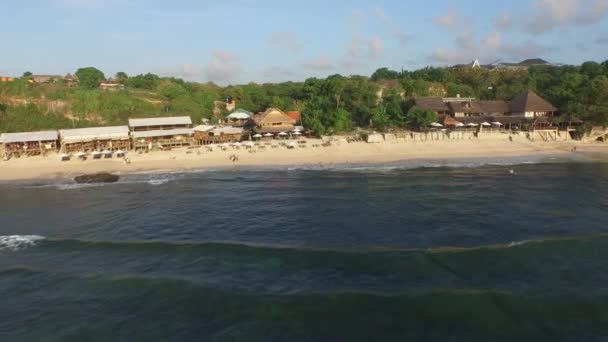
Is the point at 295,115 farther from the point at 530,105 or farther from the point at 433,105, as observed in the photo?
the point at 530,105

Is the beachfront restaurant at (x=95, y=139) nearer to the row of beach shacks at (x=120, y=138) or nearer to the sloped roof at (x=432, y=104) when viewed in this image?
the row of beach shacks at (x=120, y=138)

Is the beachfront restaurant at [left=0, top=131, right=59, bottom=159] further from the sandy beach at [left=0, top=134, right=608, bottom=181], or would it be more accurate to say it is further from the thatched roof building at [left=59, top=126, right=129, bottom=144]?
the sandy beach at [left=0, top=134, right=608, bottom=181]

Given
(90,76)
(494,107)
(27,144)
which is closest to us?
(27,144)

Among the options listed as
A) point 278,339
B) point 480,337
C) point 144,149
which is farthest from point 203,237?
point 144,149

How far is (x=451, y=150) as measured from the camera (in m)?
43.1

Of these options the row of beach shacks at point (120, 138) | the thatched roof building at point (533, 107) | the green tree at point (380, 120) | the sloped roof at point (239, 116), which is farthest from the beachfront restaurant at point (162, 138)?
the thatched roof building at point (533, 107)

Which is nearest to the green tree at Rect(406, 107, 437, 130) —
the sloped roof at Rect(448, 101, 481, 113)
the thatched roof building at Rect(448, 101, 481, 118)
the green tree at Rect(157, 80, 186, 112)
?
the thatched roof building at Rect(448, 101, 481, 118)

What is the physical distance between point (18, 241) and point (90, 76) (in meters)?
65.9

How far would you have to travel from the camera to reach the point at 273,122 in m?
48.3

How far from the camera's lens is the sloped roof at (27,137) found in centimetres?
4041

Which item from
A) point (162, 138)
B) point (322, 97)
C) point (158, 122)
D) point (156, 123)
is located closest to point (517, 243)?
point (162, 138)

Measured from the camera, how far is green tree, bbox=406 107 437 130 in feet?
160

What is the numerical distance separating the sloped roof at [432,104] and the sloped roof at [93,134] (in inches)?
1432

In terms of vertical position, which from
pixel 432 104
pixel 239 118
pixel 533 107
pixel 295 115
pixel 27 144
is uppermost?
pixel 432 104
